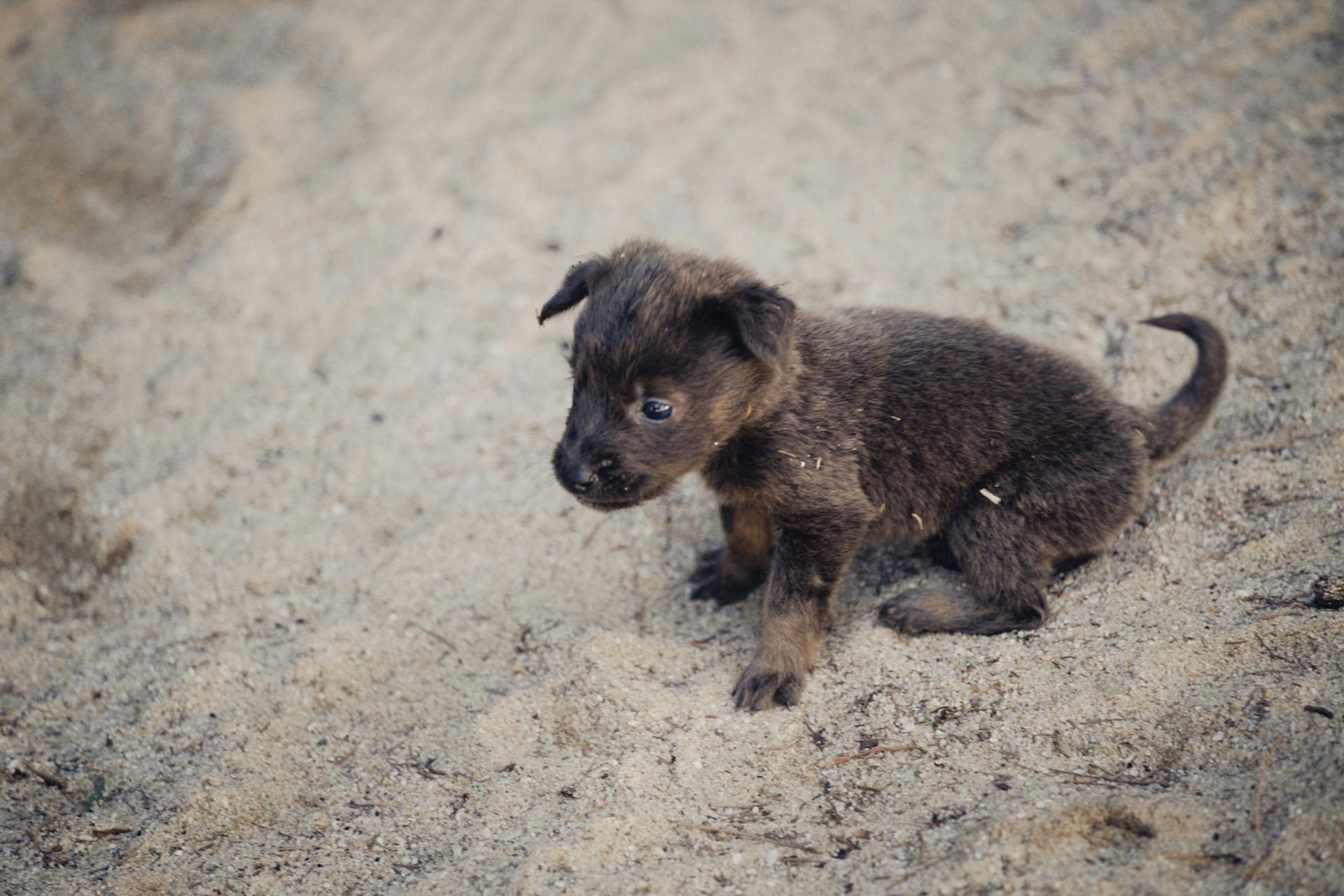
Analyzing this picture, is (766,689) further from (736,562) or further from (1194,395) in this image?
(1194,395)

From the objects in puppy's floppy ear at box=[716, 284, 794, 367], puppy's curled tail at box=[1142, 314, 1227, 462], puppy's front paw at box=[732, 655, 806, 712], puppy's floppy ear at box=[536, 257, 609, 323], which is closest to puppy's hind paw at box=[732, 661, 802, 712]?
puppy's front paw at box=[732, 655, 806, 712]

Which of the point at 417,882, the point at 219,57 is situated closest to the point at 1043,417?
the point at 417,882

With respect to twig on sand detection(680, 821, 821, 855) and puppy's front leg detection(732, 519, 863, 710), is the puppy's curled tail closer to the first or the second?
puppy's front leg detection(732, 519, 863, 710)

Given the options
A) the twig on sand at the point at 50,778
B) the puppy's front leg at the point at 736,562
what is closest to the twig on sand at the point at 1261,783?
the puppy's front leg at the point at 736,562

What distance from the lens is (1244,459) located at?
172 inches

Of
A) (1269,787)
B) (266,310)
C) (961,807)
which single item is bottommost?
(266,310)

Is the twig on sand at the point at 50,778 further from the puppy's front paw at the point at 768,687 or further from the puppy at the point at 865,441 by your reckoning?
the puppy's front paw at the point at 768,687

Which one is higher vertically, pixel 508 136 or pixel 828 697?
pixel 508 136

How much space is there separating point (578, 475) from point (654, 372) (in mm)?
479

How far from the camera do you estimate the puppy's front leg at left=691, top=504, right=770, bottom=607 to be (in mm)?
4352

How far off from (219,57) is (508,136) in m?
2.46

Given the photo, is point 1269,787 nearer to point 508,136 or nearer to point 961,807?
point 961,807

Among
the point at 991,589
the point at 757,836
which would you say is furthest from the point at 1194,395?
the point at 757,836

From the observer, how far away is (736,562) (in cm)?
450
